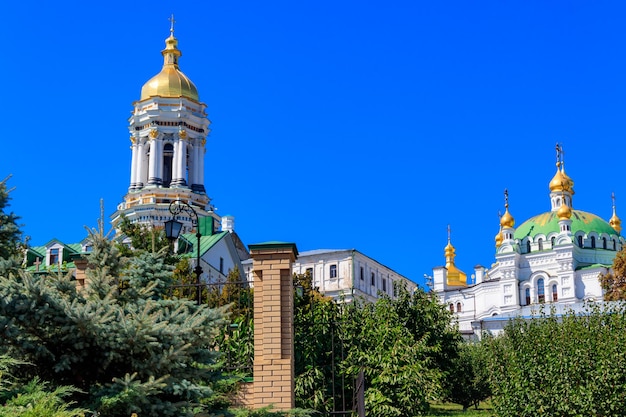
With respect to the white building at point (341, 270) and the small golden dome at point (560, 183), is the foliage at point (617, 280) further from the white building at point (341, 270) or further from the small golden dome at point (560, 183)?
the small golden dome at point (560, 183)

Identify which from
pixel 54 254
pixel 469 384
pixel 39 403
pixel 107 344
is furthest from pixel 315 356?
pixel 54 254

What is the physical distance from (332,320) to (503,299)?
2916 inches

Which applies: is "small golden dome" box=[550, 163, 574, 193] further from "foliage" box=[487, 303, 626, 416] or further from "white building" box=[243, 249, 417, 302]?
"foliage" box=[487, 303, 626, 416]

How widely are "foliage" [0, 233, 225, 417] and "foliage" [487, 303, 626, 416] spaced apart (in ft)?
31.6

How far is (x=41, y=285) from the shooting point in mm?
10680

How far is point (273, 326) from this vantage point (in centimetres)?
1327

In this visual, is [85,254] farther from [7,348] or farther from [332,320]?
[332,320]

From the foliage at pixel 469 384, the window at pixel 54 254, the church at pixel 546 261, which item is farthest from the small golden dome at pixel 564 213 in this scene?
the foliage at pixel 469 384

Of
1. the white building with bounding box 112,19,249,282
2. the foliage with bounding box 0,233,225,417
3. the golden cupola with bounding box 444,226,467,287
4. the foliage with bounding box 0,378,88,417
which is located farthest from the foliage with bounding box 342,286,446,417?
the golden cupola with bounding box 444,226,467,287

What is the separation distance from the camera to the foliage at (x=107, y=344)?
10.6m

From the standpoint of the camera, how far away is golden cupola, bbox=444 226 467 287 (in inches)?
3853

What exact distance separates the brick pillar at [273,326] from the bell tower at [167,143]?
57.0 meters

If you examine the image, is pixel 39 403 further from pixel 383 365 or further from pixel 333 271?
pixel 333 271

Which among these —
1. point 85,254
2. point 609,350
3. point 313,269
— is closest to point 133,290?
point 85,254
